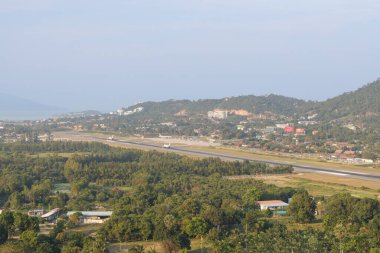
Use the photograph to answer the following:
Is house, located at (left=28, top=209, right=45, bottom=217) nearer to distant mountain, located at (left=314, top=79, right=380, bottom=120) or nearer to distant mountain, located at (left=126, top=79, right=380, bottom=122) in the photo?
distant mountain, located at (left=126, top=79, right=380, bottom=122)

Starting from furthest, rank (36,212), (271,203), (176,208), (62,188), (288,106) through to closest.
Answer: (288,106) → (62,188) → (271,203) → (36,212) → (176,208)

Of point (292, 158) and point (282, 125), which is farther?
point (282, 125)

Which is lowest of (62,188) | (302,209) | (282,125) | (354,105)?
(62,188)

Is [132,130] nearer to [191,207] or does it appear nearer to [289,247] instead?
[191,207]

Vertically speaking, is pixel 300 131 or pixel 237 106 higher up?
pixel 237 106

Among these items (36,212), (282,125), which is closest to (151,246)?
(36,212)

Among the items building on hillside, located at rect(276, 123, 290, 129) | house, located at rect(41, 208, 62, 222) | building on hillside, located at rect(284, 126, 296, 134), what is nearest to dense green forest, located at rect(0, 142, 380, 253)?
house, located at rect(41, 208, 62, 222)

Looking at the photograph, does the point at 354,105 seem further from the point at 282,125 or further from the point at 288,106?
the point at 288,106
